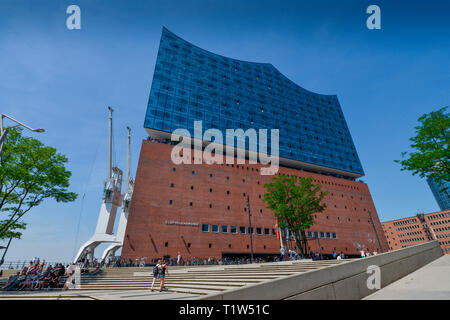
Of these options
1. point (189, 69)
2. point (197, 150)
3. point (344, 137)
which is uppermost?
point (189, 69)

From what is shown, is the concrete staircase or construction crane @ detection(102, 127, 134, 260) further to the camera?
construction crane @ detection(102, 127, 134, 260)

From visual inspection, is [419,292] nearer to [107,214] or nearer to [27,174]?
[27,174]

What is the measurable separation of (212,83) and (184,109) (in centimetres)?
1167

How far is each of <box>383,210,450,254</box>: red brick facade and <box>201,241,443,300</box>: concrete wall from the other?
105 meters

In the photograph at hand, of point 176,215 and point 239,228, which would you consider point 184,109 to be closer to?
point 176,215

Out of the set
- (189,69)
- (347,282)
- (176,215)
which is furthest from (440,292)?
(189,69)

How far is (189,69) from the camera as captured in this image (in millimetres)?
47656

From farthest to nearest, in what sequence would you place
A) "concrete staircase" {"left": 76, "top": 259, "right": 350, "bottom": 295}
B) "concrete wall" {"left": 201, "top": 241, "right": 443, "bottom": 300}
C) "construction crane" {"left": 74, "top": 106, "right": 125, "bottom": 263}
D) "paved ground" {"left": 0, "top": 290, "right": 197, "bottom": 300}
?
"construction crane" {"left": 74, "top": 106, "right": 125, "bottom": 263}, "concrete staircase" {"left": 76, "top": 259, "right": 350, "bottom": 295}, "paved ground" {"left": 0, "top": 290, "right": 197, "bottom": 300}, "concrete wall" {"left": 201, "top": 241, "right": 443, "bottom": 300}

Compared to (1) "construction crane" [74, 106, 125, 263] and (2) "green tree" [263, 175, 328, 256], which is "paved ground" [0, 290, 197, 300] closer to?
(2) "green tree" [263, 175, 328, 256]

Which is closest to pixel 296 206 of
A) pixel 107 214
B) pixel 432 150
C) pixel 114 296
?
pixel 432 150

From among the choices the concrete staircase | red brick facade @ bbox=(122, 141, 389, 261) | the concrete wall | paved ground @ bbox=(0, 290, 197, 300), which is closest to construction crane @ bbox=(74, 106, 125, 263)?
red brick facade @ bbox=(122, 141, 389, 261)

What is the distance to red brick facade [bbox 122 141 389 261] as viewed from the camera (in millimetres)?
29688

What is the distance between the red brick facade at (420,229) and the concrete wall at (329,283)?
105 m

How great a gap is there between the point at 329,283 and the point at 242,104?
4732cm
